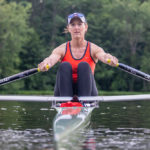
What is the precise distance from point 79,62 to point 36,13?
152 feet

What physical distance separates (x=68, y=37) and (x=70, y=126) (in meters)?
41.8

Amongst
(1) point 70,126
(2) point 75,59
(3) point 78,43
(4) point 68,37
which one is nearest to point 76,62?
(2) point 75,59

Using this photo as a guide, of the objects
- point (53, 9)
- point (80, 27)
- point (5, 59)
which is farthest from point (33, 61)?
point (80, 27)

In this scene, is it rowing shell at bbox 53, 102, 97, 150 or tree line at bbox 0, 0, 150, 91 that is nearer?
rowing shell at bbox 53, 102, 97, 150

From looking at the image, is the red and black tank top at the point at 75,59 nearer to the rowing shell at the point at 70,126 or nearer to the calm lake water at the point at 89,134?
the rowing shell at the point at 70,126

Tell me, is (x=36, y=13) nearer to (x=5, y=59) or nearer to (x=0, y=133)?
(x=5, y=59)

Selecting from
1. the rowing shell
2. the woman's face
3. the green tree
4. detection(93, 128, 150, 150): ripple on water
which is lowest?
detection(93, 128, 150, 150): ripple on water

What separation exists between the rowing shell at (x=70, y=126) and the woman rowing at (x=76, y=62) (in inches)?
18.2

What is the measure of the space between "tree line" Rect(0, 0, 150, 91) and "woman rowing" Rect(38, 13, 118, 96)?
3104 cm

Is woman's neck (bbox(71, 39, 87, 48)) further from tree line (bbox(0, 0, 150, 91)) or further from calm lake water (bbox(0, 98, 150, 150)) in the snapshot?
tree line (bbox(0, 0, 150, 91))

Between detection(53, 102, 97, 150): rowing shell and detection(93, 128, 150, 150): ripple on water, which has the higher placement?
detection(53, 102, 97, 150): rowing shell

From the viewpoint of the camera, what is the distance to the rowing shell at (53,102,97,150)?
22.4 feet

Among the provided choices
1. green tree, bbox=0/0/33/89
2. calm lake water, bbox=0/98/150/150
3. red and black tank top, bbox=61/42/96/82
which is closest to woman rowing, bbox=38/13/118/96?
red and black tank top, bbox=61/42/96/82

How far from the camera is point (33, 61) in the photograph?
4622 centimetres
